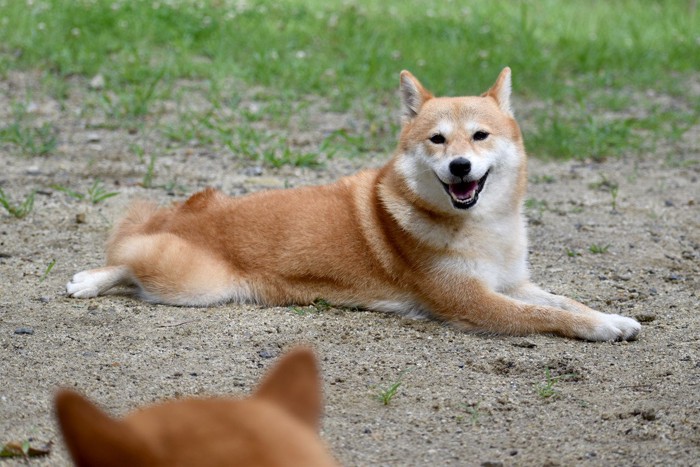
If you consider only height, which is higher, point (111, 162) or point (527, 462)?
point (527, 462)

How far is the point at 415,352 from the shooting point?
423 centimetres

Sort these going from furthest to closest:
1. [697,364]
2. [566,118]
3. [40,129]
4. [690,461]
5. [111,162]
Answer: [566,118] < [40,129] < [111,162] < [697,364] < [690,461]

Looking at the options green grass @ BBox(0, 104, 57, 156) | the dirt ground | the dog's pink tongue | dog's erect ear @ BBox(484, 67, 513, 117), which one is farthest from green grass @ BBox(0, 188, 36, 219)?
dog's erect ear @ BBox(484, 67, 513, 117)

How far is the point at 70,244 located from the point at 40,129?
7.20 feet

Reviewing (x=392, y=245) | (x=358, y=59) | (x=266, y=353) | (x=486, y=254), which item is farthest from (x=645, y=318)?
(x=358, y=59)

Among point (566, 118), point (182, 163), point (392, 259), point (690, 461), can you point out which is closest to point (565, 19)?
point (566, 118)

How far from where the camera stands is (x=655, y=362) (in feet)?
13.5

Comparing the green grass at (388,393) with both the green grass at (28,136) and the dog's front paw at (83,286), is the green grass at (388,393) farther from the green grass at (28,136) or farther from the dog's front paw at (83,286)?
the green grass at (28,136)

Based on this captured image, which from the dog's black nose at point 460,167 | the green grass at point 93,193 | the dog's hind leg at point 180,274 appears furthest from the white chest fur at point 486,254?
the green grass at point 93,193

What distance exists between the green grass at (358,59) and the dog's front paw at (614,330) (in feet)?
9.80

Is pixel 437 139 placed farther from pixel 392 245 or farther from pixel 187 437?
pixel 187 437

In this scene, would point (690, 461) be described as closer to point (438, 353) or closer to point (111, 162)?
Result: point (438, 353)

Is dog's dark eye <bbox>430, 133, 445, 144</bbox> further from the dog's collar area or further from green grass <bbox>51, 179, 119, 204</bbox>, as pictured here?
green grass <bbox>51, 179, 119, 204</bbox>

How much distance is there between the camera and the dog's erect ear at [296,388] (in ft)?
6.38
